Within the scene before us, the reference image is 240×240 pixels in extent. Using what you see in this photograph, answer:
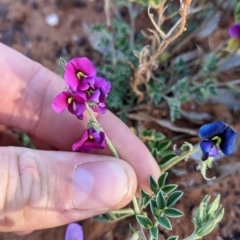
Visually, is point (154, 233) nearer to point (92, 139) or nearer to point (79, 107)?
point (92, 139)

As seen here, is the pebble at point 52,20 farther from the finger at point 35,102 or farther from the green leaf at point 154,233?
the green leaf at point 154,233

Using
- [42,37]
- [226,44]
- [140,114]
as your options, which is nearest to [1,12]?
[42,37]

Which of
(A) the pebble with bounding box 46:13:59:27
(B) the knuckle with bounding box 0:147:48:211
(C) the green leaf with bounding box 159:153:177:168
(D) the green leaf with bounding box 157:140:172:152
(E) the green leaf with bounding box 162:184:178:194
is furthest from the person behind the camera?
(A) the pebble with bounding box 46:13:59:27

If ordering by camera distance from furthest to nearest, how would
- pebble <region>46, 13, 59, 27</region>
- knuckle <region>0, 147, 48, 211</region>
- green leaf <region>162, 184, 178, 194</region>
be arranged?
pebble <region>46, 13, 59, 27</region>
green leaf <region>162, 184, 178, 194</region>
knuckle <region>0, 147, 48, 211</region>

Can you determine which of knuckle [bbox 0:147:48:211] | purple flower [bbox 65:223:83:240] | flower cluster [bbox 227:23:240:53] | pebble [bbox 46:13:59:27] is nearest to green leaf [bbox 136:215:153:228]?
purple flower [bbox 65:223:83:240]

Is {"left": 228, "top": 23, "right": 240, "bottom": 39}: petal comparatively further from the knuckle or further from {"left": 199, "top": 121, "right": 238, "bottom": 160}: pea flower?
the knuckle

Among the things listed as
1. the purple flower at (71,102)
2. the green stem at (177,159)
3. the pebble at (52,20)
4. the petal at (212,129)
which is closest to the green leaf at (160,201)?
the green stem at (177,159)

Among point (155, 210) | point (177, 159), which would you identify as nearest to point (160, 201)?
point (155, 210)
